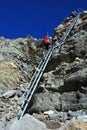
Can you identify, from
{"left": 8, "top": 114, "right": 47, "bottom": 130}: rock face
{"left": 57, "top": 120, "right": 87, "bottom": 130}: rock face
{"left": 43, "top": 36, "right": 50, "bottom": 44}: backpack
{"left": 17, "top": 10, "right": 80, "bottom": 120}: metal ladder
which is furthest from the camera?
{"left": 43, "top": 36, "right": 50, "bottom": 44}: backpack

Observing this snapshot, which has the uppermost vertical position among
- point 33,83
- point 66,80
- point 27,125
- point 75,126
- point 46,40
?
point 46,40

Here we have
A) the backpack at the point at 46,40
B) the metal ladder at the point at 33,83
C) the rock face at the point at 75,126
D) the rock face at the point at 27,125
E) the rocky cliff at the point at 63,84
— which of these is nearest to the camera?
the rock face at the point at 75,126

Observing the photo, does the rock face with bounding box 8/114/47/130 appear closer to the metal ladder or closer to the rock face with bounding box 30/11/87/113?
the metal ladder

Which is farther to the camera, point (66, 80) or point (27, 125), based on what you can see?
point (66, 80)

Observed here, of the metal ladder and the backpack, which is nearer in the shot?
the metal ladder

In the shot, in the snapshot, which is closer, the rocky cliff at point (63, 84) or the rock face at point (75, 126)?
the rock face at point (75, 126)

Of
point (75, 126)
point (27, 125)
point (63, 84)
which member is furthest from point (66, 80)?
point (75, 126)

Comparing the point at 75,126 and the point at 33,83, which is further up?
the point at 33,83

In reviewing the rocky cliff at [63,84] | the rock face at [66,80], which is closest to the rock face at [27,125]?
the rocky cliff at [63,84]

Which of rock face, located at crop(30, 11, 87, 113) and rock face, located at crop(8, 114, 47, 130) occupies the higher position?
rock face, located at crop(30, 11, 87, 113)

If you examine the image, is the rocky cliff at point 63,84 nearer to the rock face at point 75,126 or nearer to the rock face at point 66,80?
the rock face at point 66,80

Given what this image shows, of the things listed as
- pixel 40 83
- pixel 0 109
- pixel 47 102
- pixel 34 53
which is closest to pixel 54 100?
pixel 47 102

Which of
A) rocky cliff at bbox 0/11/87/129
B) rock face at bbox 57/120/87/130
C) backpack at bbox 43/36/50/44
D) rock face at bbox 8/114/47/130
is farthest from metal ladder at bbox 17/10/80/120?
rock face at bbox 57/120/87/130

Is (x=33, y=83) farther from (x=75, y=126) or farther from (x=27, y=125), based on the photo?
(x=75, y=126)
